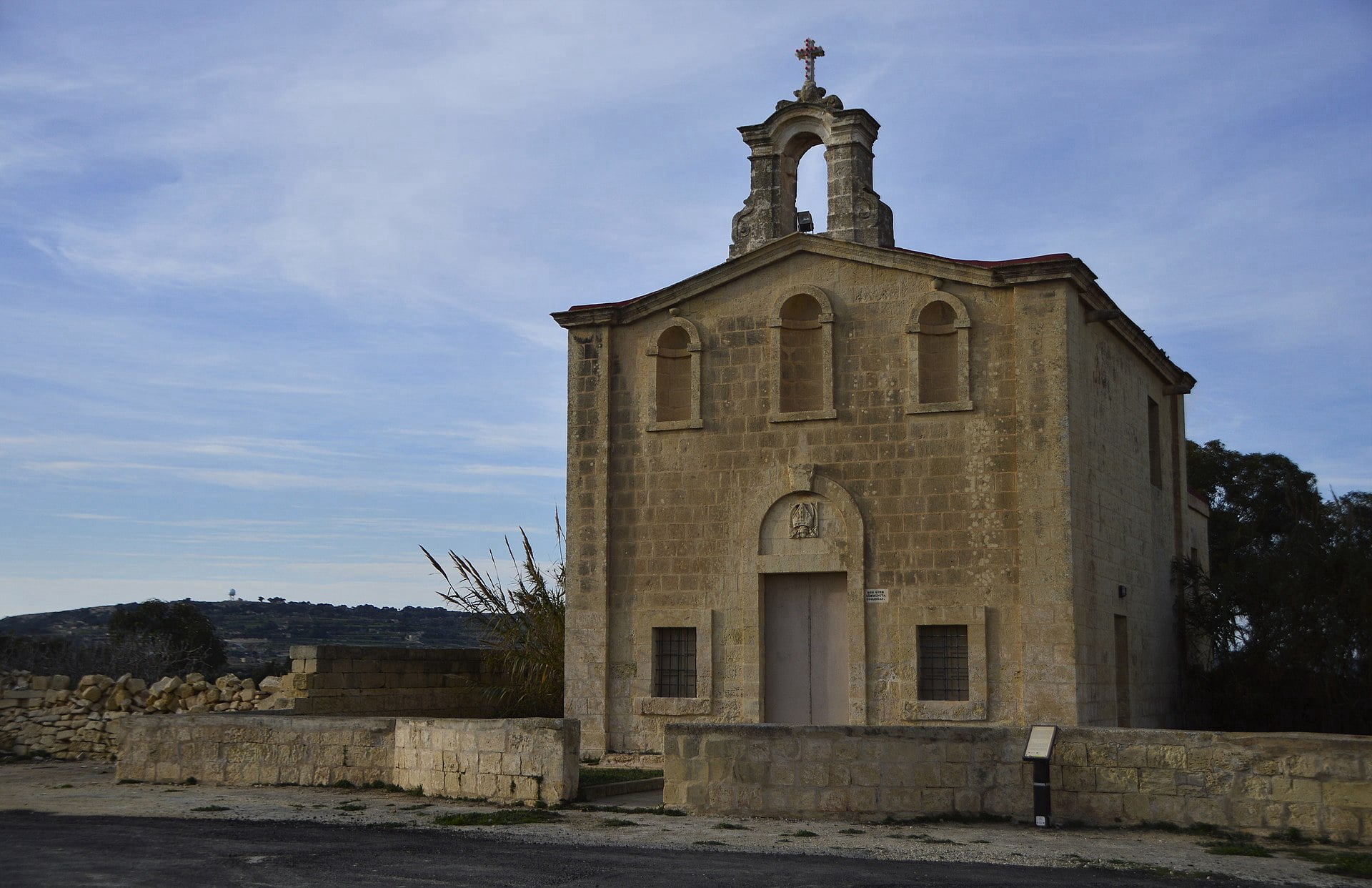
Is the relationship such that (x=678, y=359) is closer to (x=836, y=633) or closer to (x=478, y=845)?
(x=836, y=633)

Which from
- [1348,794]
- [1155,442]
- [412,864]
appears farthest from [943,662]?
[412,864]

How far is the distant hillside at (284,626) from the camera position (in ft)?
192

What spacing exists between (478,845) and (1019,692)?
8.54m

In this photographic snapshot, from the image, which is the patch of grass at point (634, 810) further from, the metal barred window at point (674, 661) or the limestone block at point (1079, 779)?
the metal barred window at point (674, 661)

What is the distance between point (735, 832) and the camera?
1163 cm

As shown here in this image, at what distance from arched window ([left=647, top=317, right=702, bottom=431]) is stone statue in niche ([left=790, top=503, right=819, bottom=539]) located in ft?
6.76

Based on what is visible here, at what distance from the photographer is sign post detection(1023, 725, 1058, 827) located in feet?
38.7

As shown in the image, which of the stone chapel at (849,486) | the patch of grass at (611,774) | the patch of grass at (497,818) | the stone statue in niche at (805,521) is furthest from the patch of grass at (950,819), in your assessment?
the stone statue in niche at (805,521)

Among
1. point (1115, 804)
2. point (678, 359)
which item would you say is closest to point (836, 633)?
point (678, 359)

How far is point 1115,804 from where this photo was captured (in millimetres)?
11875

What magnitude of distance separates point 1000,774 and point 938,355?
733 centimetres

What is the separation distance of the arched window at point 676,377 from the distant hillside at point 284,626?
1370 inches

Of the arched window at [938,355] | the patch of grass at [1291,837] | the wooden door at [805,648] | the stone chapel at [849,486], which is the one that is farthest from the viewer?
the wooden door at [805,648]

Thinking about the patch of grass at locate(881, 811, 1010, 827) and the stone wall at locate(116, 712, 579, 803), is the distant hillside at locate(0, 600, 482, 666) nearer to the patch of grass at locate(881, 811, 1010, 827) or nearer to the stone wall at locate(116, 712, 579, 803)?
the stone wall at locate(116, 712, 579, 803)
